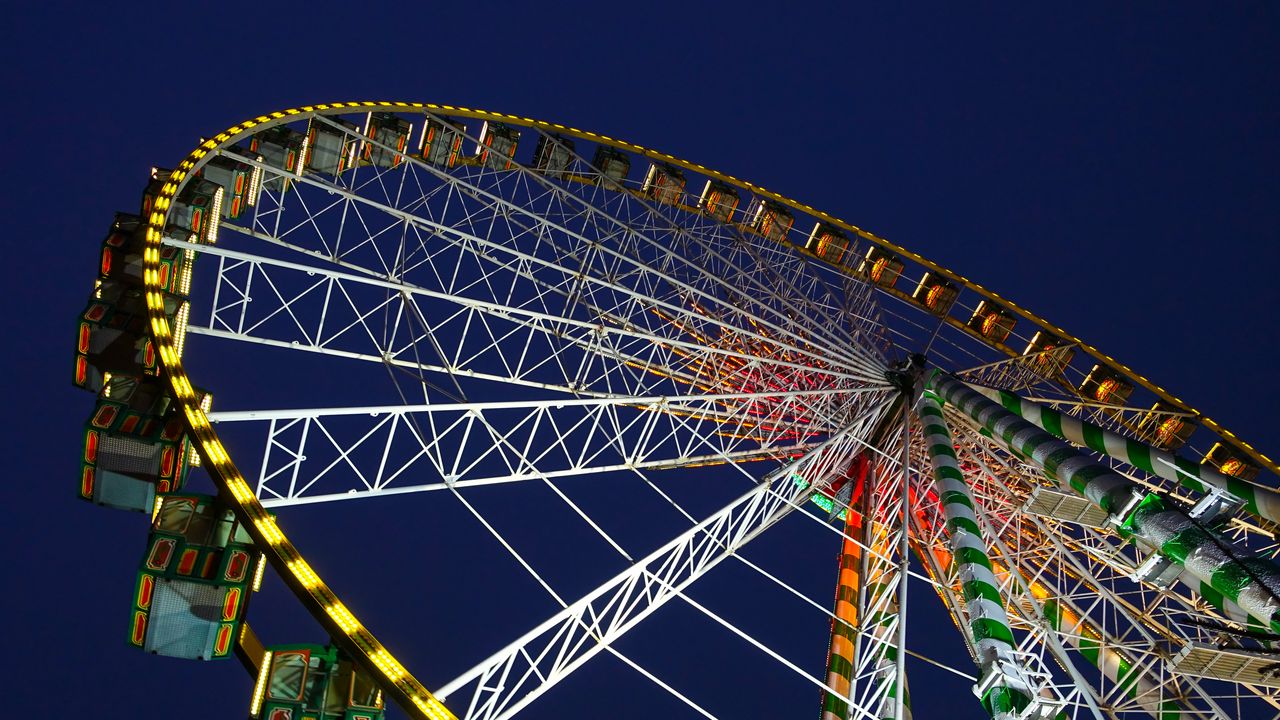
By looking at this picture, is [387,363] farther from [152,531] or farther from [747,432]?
[747,432]

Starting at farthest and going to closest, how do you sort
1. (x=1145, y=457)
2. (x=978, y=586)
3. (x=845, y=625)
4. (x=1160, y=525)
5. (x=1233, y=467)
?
(x=1233, y=467) → (x=845, y=625) → (x=1145, y=457) → (x=978, y=586) → (x=1160, y=525)

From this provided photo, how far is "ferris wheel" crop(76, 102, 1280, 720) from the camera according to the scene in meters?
10.6

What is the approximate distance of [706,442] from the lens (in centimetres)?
1825

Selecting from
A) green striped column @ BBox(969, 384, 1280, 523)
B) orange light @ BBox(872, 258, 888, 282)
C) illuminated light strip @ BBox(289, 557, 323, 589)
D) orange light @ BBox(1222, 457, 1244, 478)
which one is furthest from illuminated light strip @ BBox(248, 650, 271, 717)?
orange light @ BBox(1222, 457, 1244, 478)

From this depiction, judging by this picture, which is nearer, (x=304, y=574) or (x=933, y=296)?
(x=304, y=574)

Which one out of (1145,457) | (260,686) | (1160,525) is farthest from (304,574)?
(1145,457)

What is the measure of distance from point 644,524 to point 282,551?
4666 cm

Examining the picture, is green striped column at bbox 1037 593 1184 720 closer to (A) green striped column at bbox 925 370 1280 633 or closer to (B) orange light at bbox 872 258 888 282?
(A) green striped column at bbox 925 370 1280 633

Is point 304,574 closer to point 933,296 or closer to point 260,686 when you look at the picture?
point 260,686

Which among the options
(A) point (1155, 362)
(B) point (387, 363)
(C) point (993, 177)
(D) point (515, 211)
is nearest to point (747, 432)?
(D) point (515, 211)

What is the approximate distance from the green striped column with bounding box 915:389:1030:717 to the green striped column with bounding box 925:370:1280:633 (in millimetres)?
1117

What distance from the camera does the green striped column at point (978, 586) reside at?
39.1 feet

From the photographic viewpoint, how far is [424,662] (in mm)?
50375

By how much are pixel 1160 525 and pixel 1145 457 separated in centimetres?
367
